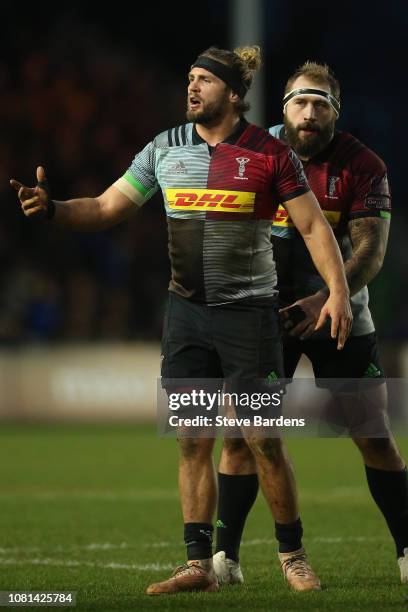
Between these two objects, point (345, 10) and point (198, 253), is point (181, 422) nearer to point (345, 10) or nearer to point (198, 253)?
point (198, 253)

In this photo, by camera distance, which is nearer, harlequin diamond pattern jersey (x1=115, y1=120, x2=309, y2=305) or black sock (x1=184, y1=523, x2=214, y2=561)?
harlequin diamond pattern jersey (x1=115, y1=120, x2=309, y2=305)

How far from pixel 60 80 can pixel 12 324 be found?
4991 mm

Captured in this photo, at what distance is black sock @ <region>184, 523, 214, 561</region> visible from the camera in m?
6.25

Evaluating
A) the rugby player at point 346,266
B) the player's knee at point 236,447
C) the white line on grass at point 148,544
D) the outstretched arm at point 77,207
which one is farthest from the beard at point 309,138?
the white line on grass at point 148,544

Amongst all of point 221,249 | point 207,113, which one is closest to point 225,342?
point 221,249

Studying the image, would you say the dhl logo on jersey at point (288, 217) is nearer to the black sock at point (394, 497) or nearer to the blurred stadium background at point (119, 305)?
the black sock at point (394, 497)

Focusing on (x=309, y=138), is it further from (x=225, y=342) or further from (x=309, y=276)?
(x=225, y=342)

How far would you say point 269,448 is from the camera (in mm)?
6152

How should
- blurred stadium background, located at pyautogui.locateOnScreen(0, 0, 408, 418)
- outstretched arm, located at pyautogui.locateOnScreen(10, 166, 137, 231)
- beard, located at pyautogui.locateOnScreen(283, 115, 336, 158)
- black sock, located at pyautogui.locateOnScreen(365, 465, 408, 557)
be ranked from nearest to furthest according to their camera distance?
outstretched arm, located at pyautogui.locateOnScreen(10, 166, 137, 231) → black sock, located at pyautogui.locateOnScreen(365, 465, 408, 557) → beard, located at pyautogui.locateOnScreen(283, 115, 336, 158) → blurred stadium background, located at pyautogui.locateOnScreen(0, 0, 408, 418)

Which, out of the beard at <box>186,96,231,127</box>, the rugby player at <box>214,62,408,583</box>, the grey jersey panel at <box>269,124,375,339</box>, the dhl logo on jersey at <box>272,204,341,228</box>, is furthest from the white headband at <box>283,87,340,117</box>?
the beard at <box>186,96,231,127</box>

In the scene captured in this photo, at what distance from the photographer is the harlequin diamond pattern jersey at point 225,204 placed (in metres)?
6.10

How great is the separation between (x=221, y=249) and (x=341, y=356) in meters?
0.88

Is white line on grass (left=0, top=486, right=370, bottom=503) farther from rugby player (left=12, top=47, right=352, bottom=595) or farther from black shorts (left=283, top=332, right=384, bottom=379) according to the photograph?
rugby player (left=12, top=47, right=352, bottom=595)

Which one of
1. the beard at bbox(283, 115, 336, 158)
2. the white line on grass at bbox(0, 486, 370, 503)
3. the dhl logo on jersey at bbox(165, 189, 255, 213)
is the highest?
the beard at bbox(283, 115, 336, 158)
